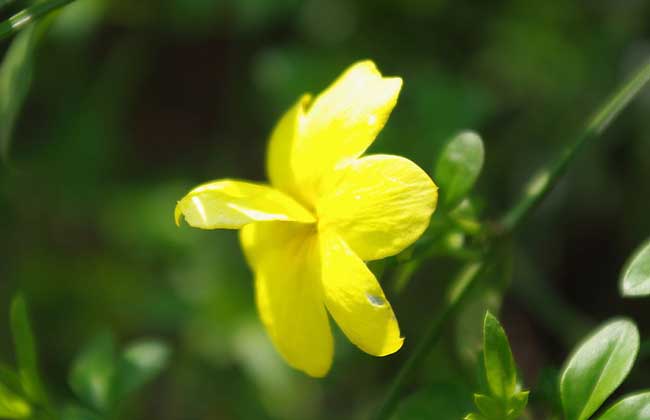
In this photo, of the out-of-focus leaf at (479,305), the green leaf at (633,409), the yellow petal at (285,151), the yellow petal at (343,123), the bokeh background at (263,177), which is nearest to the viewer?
the green leaf at (633,409)

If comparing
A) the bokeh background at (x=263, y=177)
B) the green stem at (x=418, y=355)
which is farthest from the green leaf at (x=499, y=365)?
the bokeh background at (x=263, y=177)

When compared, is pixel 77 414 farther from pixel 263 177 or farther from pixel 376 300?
pixel 263 177

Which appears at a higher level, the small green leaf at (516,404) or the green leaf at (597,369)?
the green leaf at (597,369)

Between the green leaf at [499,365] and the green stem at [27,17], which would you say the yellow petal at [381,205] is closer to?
the green leaf at [499,365]

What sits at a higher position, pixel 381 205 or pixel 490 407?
pixel 381 205

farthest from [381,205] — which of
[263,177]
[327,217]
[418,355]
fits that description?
[263,177]

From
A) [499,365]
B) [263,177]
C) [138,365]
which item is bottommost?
[263,177]

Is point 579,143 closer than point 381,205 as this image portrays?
No

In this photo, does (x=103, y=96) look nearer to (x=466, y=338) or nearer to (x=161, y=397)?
(x=161, y=397)
